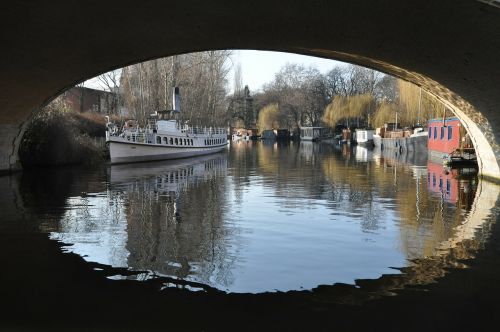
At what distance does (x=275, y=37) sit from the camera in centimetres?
1307

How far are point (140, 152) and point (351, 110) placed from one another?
50061 mm

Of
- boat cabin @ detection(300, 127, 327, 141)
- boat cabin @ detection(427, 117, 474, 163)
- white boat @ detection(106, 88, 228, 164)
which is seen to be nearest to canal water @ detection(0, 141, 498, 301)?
boat cabin @ detection(427, 117, 474, 163)

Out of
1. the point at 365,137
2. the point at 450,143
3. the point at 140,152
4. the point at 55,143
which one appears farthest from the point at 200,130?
the point at 365,137

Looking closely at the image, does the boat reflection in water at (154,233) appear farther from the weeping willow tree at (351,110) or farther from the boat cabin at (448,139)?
the weeping willow tree at (351,110)

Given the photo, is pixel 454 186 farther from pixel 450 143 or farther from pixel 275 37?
pixel 450 143

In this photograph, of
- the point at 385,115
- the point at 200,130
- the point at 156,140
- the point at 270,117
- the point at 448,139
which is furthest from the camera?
the point at 270,117

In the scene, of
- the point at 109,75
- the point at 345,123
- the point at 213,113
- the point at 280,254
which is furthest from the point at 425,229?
the point at 345,123

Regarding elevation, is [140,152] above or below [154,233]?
above

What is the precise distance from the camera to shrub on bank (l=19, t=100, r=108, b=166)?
26.5 m

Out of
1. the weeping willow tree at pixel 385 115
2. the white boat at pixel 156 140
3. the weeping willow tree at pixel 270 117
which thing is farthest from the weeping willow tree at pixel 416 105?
the weeping willow tree at pixel 270 117

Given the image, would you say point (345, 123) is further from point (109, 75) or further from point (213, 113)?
point (109, 75)

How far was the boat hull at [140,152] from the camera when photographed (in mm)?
30609

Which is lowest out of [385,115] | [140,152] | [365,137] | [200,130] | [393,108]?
[140,152]

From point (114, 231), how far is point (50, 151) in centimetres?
1947
